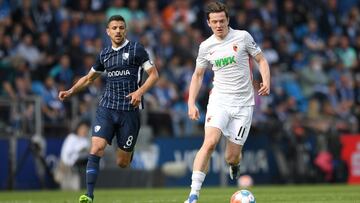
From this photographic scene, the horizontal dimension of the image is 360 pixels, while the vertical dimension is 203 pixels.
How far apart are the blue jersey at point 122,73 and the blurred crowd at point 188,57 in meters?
8.68

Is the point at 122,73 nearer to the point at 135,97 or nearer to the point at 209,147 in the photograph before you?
the point at 135,97

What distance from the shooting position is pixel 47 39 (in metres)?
24.3

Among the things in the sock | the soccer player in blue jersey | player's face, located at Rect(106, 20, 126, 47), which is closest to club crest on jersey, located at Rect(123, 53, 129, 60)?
the soccer player in blue jersey


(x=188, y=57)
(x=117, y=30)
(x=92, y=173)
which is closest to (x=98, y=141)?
(x=92, y=173)

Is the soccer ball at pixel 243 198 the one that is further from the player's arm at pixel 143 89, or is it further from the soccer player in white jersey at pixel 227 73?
the player's arm at pixel 143 89

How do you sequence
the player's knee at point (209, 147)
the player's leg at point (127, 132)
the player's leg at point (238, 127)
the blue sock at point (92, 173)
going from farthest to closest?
the player's leg at point (127, 132) → the player's leg at point (238, 127) → the blue sock at point (92, 173) → the player's knee at point (209, 147)

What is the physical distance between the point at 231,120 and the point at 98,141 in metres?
1.85

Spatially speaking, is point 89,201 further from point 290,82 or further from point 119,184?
point 290,82

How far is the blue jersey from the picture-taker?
14.1 metres

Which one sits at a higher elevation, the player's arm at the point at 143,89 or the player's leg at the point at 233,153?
the player's arm at the point at 143,89

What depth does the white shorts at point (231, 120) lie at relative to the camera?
13219mm

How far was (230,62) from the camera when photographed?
13.5 metres

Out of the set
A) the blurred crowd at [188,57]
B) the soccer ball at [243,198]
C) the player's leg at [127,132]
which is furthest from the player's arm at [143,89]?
the blurred crowd at [188,57]

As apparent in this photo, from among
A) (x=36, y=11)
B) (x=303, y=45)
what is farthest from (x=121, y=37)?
(x=303, y=45)
